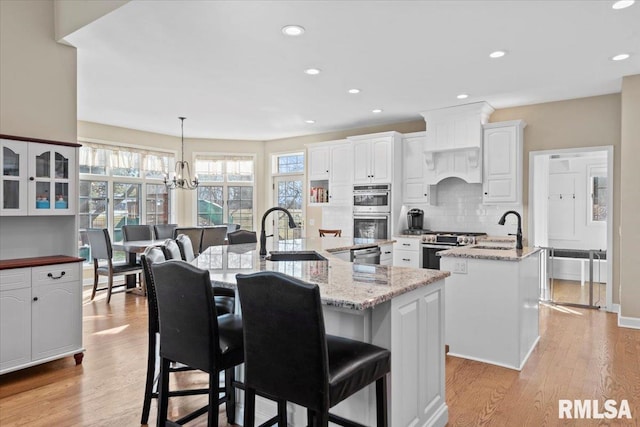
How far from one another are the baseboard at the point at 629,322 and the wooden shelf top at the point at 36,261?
5.63 meters

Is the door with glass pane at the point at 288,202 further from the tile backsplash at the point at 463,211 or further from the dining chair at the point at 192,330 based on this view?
the dining chair at the point at 192,330

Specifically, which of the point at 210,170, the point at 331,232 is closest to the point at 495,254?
the point at 331,232

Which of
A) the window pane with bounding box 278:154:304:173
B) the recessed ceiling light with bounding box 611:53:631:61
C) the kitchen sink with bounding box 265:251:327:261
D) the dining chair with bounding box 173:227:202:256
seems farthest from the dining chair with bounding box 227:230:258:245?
the recessed ceiling light with bounding box 611:53:631:61

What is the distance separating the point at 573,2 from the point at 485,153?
284cm

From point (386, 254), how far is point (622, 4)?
11.3 ft

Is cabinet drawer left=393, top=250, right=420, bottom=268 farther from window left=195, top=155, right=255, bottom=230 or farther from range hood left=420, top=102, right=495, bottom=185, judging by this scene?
window left=195, top=155, right=255, bottom=230

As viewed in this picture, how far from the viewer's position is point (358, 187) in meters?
6.64

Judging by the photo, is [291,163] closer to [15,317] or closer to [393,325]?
[15,317]

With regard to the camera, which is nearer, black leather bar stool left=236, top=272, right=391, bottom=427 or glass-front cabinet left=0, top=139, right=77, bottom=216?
black leather bar stool left=236, top=272, right=391, bottom=427

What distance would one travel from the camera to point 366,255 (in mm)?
4555

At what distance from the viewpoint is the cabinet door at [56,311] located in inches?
124

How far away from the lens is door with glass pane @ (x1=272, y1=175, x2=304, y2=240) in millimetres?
8078

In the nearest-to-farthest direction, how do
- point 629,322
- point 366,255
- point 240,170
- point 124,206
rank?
point 629,322
point 366,255
point 124,206
point 240,170

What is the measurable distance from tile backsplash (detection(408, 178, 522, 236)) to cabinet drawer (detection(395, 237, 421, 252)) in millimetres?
665
